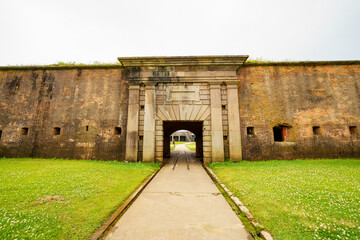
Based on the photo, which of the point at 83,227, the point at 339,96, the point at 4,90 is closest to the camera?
the point at 83,227

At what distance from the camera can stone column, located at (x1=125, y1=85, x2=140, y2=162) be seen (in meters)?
9.15

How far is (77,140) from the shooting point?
10.0 meters

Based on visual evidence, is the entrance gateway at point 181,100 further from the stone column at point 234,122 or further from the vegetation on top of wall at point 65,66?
the vegetation on top of wall at point 65,66

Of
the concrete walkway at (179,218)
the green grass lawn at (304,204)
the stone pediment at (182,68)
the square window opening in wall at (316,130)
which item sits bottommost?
the concrete walkway at (179,218)

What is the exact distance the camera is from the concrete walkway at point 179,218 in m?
2.61

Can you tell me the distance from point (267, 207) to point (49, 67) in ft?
50.9

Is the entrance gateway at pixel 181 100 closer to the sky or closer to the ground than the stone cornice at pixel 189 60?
closer to the ground

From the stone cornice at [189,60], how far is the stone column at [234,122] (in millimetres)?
1565

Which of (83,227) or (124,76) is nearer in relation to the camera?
(83,227)

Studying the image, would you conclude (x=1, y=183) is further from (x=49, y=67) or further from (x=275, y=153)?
(x=275, y=153)

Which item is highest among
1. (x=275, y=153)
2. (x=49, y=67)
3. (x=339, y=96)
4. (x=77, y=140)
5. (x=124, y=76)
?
(x=49, y=67)

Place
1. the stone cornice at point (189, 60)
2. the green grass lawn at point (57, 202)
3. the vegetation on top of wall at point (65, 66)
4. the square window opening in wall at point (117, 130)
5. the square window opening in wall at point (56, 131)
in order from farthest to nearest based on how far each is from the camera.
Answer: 1. the vegetation on top of wall at point (65, 66)
2. the square window opening in wall at point (56, 131)
3. the square window opening in wall at point (117, 130)
4. the stone cornice at point (189, 60)
5. the green grass lawn at point (57, 202)

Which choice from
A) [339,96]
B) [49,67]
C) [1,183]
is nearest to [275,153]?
[339,96]

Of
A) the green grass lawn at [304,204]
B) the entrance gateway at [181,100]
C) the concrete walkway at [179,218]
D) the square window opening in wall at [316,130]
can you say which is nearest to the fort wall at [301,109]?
the square window opening in wall at [316,130]
